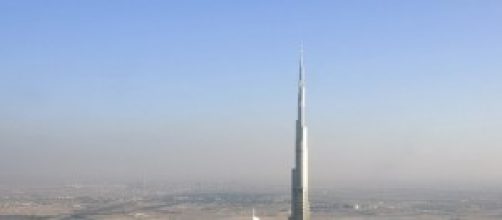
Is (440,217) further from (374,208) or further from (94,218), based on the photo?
(94,218)

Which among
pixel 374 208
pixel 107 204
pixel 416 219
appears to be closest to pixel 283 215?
pixel 416 219

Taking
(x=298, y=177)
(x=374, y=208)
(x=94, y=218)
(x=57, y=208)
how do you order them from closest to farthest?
(x=298, y=177)
(x=94, y=218)
(x=57, y=208)
(x=374, y=208)

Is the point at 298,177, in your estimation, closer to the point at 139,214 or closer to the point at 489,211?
the point at 139,214

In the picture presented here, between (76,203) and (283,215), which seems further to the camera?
(76,203)

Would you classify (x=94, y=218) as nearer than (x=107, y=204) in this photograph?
Yes

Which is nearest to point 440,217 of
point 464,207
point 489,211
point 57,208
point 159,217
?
point 489,211

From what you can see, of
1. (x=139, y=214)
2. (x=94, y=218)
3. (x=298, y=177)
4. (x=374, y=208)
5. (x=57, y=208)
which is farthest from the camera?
(x=374, y=208)

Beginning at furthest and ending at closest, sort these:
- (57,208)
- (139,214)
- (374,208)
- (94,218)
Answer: (374,208) → (57,208) → (139,214) → (94,218)
